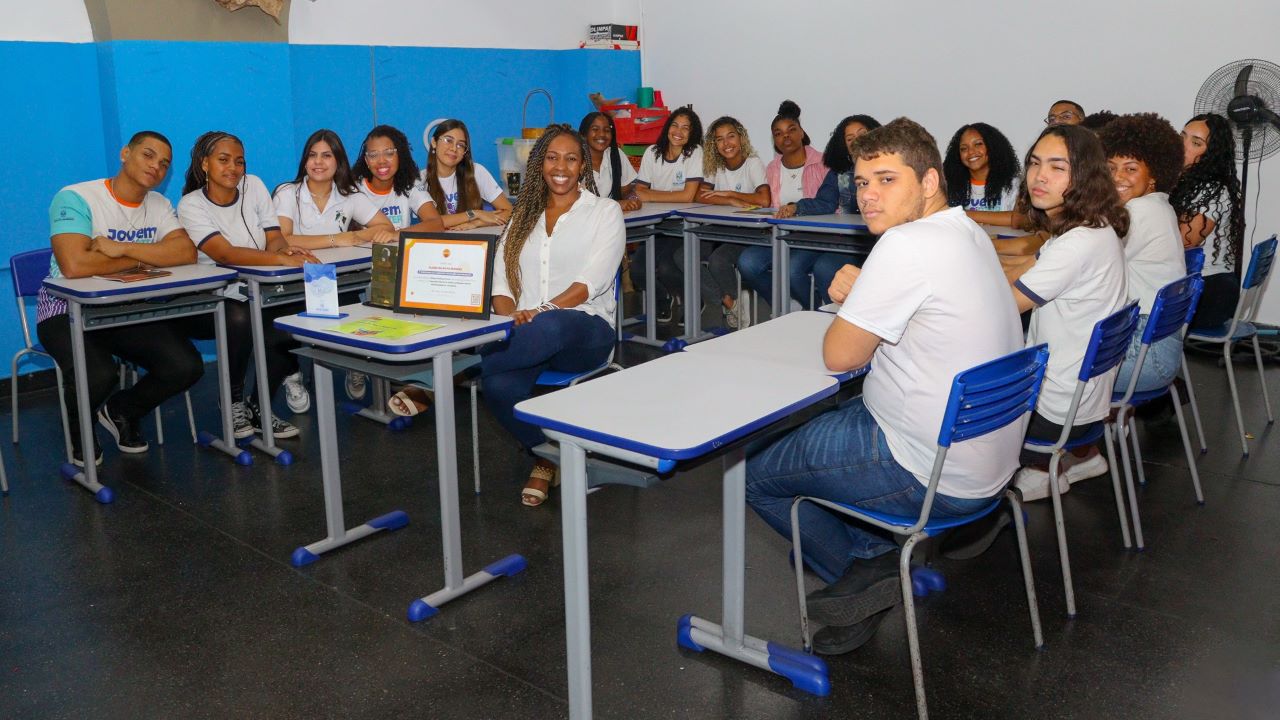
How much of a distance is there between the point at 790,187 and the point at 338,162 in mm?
2633

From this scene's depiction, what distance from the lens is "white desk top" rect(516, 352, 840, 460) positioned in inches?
75.7

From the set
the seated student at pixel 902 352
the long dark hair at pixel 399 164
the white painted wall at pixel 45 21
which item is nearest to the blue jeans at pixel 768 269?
the long dark hair at pixel 399 164

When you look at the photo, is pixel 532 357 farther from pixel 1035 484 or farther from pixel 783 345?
pixel 1035 484

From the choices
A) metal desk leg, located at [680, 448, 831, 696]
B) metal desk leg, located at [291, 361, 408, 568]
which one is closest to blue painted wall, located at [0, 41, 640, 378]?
metal desk leg, located at [291, 361, 408, 568]

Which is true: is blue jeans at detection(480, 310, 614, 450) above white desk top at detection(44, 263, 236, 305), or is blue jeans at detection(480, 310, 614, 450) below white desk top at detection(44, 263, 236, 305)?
below

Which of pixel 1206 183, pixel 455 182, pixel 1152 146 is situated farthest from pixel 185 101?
pixel 1206 183

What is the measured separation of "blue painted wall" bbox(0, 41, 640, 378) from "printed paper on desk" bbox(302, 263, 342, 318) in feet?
8.64

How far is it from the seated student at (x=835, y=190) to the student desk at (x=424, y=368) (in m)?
2.87

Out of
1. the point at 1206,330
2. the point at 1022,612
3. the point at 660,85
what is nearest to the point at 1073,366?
the point at 1022,612

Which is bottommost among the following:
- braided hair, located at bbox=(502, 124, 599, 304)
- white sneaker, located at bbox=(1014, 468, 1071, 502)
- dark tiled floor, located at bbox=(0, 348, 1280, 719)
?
dark tiled floor, located at bbox=(0, 348, 1280, 719)

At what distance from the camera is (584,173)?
150 inches

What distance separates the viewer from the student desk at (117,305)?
358 centimetres

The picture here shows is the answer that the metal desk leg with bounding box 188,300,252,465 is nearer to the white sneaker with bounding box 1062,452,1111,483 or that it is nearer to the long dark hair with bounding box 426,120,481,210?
the long dark hair with bounding box 426,120,481,210

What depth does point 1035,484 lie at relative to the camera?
3.57 meters
